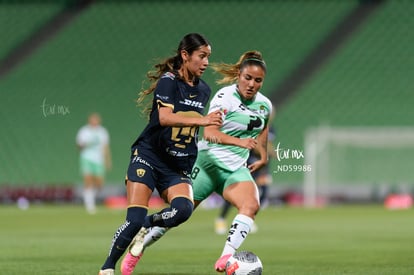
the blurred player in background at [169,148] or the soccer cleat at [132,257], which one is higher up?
the blurred player in background at [169,148]

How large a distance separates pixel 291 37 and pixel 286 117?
3182mm

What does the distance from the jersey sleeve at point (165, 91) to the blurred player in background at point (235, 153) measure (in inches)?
29.2

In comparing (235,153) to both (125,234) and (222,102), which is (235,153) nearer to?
(222,102)

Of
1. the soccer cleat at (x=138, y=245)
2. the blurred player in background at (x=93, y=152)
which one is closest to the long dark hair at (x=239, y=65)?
the soccer cleat at (x=138, y=245)

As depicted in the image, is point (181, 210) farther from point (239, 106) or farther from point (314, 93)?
point (314, 93)

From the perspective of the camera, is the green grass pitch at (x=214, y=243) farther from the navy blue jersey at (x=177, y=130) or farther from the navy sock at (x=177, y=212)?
the navy blue jersey at (x=177, y=130)

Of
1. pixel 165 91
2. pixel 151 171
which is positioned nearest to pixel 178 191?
pixel 151 171

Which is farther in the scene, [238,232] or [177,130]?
[238,232]

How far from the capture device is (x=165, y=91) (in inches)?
323

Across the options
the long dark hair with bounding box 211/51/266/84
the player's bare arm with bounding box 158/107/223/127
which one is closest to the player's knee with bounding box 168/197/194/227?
the player's bare arm with bounding box 158/107/223/127

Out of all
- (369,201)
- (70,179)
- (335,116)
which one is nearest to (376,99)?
(335,116)

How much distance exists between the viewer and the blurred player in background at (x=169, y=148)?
823cm

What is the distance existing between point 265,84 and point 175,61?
2031cm

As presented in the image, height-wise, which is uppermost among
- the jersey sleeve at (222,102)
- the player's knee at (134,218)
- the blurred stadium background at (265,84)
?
the blurred stadium background at (265,84)
